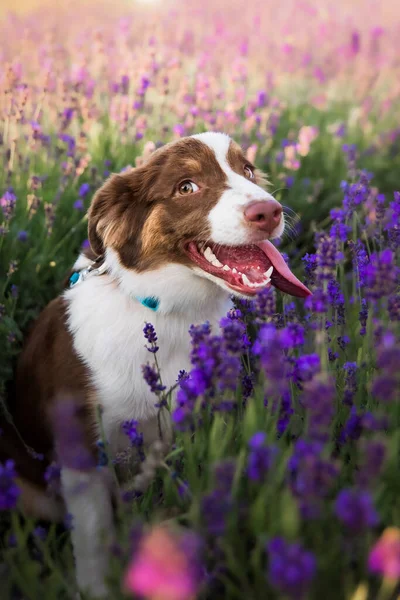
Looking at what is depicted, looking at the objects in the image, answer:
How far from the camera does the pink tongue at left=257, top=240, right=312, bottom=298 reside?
112 inches

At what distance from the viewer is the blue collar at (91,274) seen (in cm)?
297

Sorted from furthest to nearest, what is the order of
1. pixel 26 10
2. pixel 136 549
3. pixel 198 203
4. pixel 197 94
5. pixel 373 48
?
pixel 26 10
pixel 373 48
pixel 197 94
pixel 198 203
pixel 136 549

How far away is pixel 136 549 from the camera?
1423 mm

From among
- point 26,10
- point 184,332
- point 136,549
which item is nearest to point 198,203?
point 184,332

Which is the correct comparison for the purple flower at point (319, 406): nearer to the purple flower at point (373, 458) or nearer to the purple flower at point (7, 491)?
the purple flower at point (373, 458)

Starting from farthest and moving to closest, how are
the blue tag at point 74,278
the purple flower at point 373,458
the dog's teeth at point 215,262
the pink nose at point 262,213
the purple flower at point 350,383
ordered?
the blue tag at point 74,278, the dog's teeth at point 215,262, the pink nose at point 262,213, the purple flower at point 350,383, the purple flower at point 373,458

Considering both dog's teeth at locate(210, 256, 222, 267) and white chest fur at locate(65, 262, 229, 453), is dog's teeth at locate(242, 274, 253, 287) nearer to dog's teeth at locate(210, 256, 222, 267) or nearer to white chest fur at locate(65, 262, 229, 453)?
dog's teeth at locate(210, 256, 222, 267)

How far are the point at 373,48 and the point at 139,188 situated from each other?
580 centimetres

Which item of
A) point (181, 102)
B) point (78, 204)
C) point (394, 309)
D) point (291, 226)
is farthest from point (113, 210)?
point (181, 102)

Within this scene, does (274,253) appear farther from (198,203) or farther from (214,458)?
(214,458)

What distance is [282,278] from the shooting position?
113 inches

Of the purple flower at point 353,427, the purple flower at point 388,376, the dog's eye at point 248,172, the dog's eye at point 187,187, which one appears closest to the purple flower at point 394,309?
the purple flower at point 353,427

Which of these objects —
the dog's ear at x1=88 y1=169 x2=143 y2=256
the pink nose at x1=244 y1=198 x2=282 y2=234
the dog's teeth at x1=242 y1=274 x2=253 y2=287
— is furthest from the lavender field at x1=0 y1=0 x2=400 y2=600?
the dog's ear at x1=88 y1=169 x2=143 y2=256

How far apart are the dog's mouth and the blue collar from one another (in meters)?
0.26
